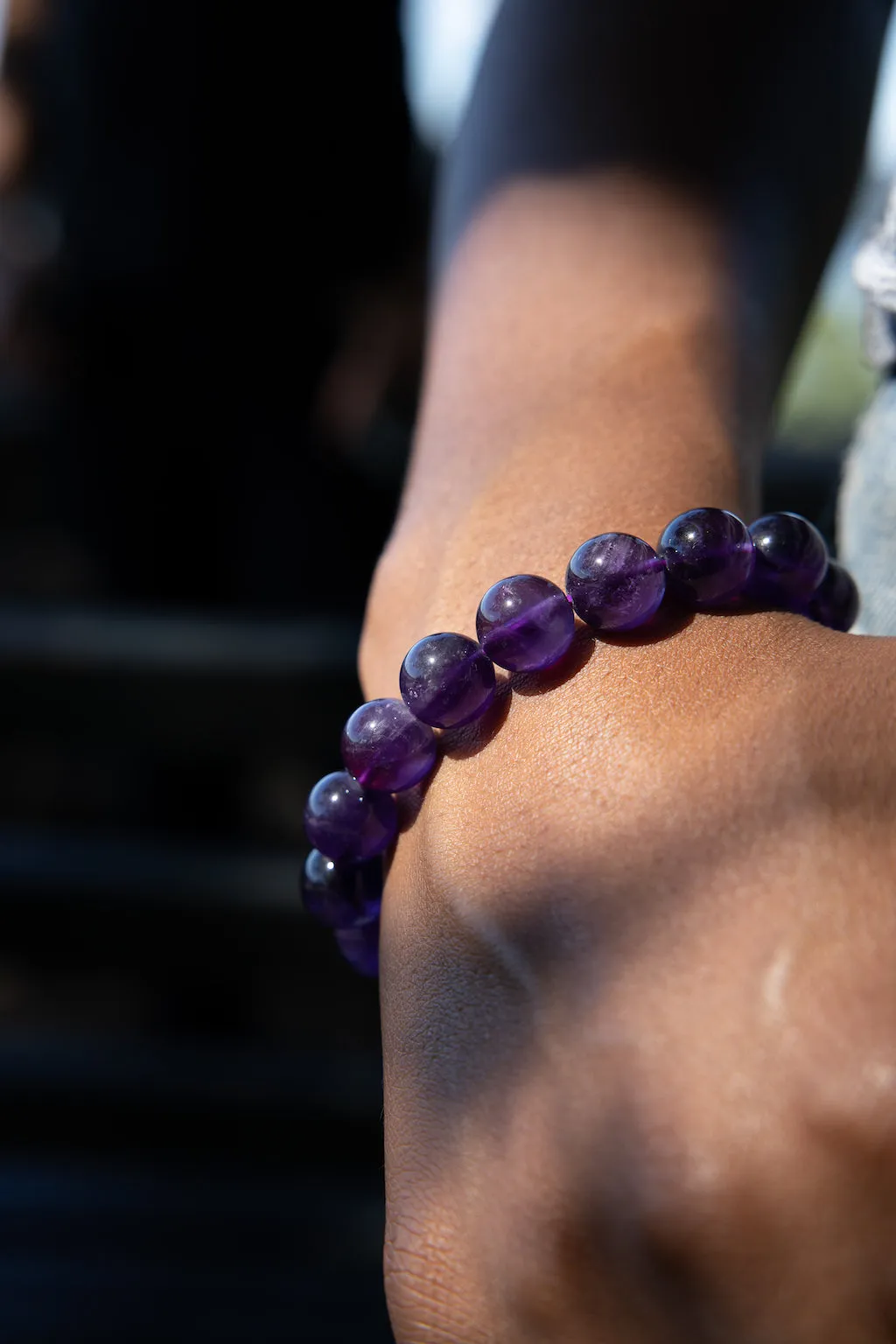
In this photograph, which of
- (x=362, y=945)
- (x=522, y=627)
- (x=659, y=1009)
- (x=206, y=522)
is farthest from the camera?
(x=206, y=522)

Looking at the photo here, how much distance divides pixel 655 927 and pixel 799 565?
219 millimetres

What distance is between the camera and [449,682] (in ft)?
1.63

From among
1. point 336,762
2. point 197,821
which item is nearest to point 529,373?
point 336,762

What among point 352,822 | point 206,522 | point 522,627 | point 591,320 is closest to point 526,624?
point 522,627

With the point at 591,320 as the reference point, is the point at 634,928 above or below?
below

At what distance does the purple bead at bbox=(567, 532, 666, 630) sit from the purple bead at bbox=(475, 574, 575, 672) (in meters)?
0.01

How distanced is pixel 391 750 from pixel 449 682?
1.7 inches

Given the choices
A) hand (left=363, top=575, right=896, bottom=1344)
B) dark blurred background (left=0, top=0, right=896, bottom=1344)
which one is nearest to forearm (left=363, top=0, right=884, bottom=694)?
hand (left=363, top=575, right=896, bottom=1344)

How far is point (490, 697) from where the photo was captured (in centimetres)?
51

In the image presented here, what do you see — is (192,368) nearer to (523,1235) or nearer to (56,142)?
(56,142)

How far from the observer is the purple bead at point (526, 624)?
1.60 feet

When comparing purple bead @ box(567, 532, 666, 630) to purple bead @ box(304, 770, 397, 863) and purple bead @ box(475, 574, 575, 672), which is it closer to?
purple bead @ box(475, 574, 575, 672)

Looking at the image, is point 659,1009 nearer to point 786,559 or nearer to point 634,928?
point 634,928

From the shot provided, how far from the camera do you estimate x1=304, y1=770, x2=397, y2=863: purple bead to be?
53cm
